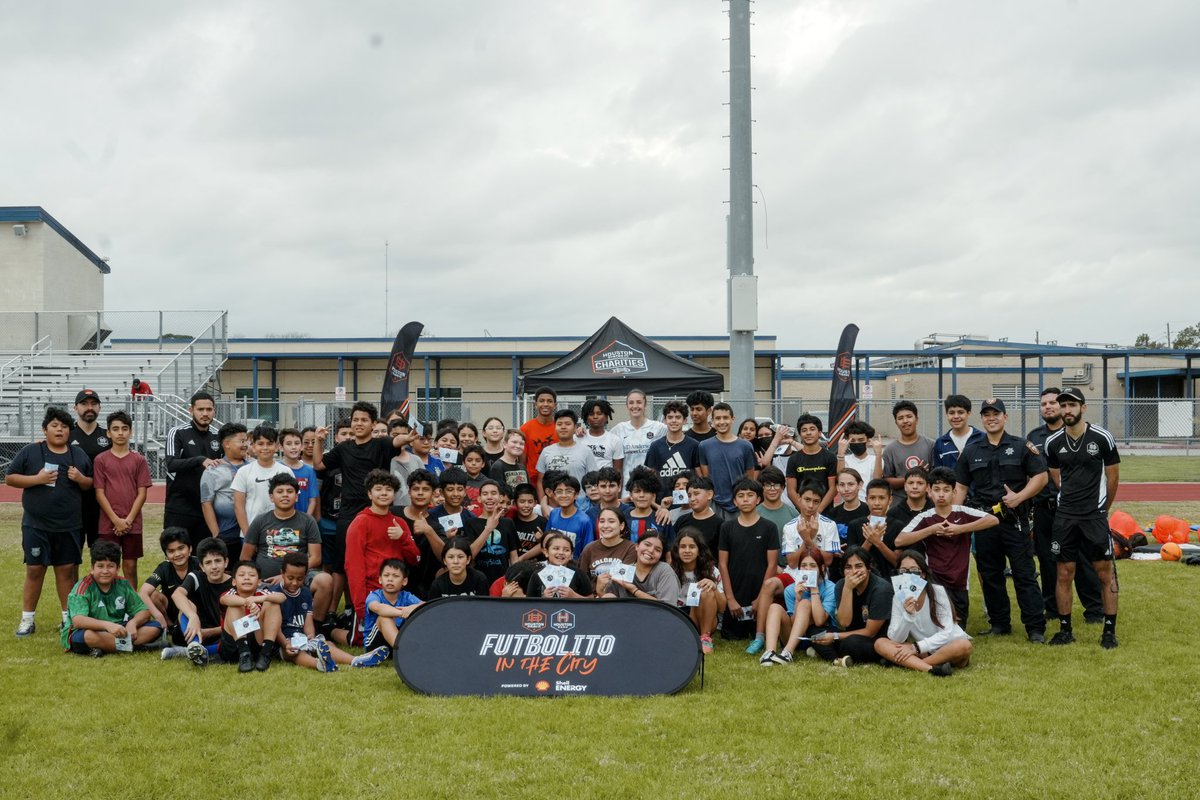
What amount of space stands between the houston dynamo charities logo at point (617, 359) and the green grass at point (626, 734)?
667 centimetres

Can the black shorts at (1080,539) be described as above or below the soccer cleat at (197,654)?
above

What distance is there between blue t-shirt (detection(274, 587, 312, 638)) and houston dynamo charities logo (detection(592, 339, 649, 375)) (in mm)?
6655

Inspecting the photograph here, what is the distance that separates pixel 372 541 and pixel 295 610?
718 mm

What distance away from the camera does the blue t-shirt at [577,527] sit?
7312 mm

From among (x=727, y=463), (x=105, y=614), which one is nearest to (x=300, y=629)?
(x=105, y=614)

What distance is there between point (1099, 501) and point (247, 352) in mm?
28708

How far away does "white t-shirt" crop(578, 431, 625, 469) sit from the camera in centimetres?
834

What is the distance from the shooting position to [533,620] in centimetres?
583

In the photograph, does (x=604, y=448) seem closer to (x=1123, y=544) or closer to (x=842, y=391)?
(x=842, y=391)

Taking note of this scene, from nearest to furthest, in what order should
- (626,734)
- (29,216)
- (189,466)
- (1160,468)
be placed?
(626,734) → (189,466) → (1160,468) → (29,216)

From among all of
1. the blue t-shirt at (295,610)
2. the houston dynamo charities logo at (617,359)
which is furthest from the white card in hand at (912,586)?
the houston dynamo charities logo at (617,359)

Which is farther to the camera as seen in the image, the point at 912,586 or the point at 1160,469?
the point at 1160,469

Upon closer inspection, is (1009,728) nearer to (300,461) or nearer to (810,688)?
(810,688)

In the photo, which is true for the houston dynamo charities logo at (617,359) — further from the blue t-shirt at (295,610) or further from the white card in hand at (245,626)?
the white card in hand at (245,626)
